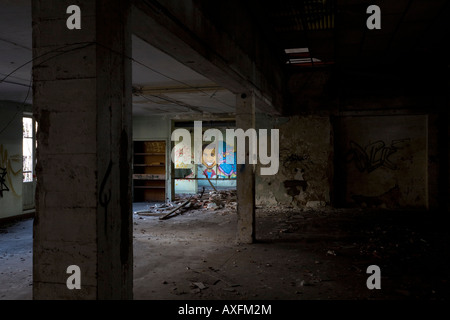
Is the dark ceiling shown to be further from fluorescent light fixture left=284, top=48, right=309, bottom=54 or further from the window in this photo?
the window

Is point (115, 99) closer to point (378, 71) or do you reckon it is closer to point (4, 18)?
point (4, 18)

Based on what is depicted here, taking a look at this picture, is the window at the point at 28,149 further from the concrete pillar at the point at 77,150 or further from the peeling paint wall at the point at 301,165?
the concrete pillar at the point at 77,150

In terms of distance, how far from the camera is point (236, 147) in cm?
877

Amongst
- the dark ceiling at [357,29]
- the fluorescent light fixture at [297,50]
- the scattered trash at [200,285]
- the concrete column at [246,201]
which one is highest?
the fluorescent light fixture at [297,50]

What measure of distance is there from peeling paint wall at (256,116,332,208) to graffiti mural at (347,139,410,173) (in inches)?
28.6

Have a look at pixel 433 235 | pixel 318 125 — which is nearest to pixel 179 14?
pixel 433 235

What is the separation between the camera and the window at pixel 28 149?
398 inches

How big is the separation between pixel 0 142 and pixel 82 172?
28.0 ft

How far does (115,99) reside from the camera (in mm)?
2355

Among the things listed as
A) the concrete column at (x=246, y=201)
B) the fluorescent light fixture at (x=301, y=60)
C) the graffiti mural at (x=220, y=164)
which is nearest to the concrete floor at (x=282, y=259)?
the concrete column at (x=246, y=201)

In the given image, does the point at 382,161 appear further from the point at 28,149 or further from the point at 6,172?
Result: the point at 6,172

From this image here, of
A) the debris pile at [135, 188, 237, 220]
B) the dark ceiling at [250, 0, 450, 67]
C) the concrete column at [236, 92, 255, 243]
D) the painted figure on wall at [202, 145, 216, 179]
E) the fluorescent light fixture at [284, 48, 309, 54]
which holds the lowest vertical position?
the debris pile at [135, 188, 237, 220]

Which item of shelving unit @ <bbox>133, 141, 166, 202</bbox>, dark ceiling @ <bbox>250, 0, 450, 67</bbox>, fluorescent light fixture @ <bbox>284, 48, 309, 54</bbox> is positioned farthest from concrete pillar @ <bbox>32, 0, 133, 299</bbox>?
shelving unit @ <bbox>133, 141, 166, 202</bbox>

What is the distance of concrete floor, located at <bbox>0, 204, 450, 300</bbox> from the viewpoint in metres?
Result: 4.16
